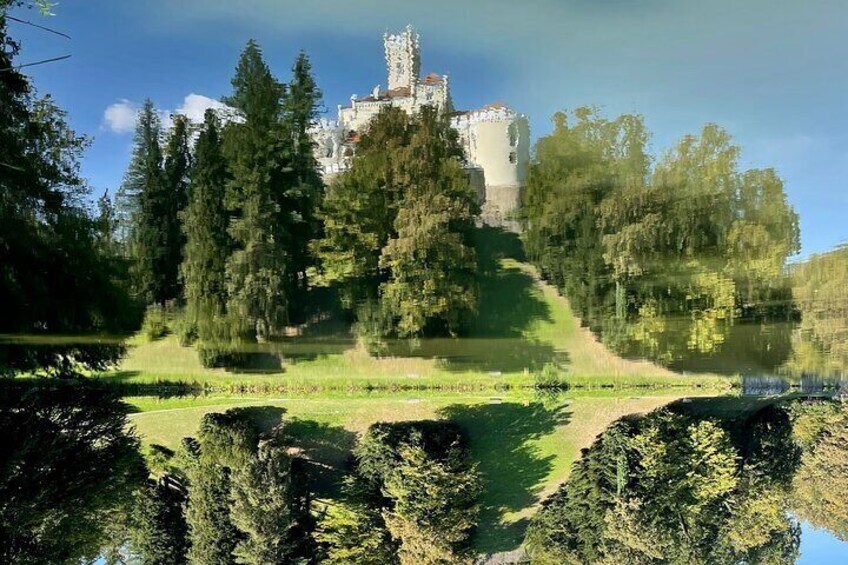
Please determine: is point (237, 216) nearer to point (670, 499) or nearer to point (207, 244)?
point (207, 244)

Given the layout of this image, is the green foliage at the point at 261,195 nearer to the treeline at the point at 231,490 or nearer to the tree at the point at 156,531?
the treeline at the point at 231,490

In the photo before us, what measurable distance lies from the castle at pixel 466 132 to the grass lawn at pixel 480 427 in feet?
14.8

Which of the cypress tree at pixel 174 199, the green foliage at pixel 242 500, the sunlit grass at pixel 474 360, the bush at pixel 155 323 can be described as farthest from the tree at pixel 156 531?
the cypress tree at pixel 174 199

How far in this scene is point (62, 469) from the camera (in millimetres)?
10180

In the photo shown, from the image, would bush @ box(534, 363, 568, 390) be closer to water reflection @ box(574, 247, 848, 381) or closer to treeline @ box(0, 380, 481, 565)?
water reflection @ box(574, 247, 848, 381)

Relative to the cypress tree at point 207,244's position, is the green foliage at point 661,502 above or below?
below

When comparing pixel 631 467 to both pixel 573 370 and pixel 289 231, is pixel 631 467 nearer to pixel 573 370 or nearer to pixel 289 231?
pixel 573 370

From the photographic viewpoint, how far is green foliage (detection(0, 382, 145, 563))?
905 centimetres

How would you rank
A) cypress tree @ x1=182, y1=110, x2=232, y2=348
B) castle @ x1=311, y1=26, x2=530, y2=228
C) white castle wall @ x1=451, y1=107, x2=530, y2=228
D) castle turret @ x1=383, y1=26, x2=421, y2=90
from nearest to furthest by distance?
cypress tree @ x1=182, y1=110, x2=232, y2=348 < castle @ x1=311, y1=26, x2=530, y2=228 < white castle wall @ x1=451, y1=107, x2=530, y2=228 < castle turret @ x1=383, y1=26, x2=421, y2=90

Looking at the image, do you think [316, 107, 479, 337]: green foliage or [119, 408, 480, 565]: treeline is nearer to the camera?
[119, 408, 480, 565]: treeline

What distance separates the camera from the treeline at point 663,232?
11.8 metres

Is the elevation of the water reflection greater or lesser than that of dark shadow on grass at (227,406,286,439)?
greater

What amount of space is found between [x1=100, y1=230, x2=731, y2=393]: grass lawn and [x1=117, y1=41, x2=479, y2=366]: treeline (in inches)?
24.6

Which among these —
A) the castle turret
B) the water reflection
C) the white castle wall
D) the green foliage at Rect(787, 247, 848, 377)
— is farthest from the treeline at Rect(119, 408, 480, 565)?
the castle turret
